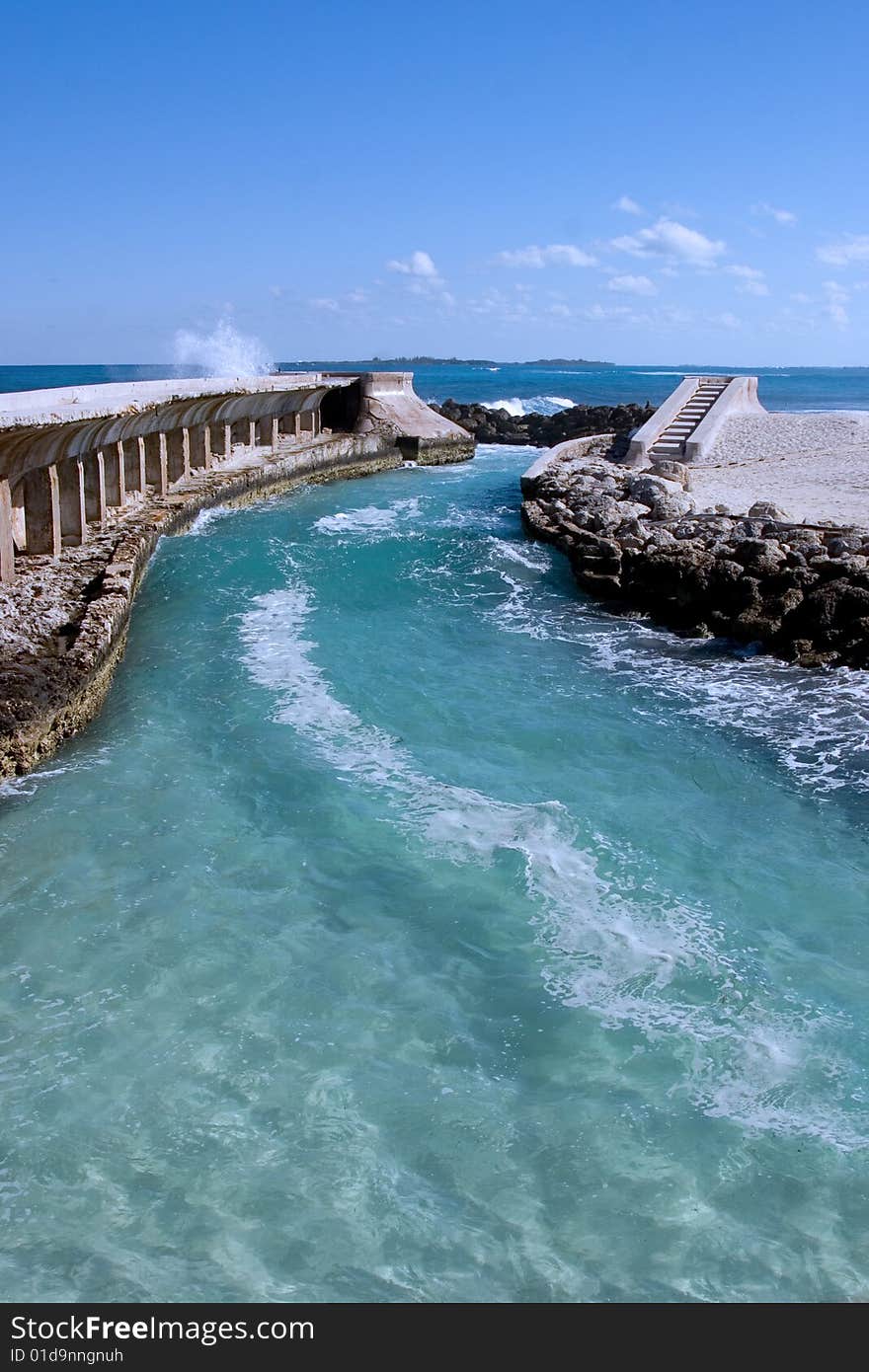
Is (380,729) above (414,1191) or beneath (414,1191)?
above

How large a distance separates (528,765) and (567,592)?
6.98 meters

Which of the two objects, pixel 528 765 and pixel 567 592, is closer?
pixel 528 765

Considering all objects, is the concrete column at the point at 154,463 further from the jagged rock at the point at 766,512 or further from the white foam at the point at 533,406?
the white foam at the point at 533,406

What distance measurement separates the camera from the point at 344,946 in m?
6.57

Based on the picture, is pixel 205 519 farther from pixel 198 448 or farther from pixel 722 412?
pixel 722 412

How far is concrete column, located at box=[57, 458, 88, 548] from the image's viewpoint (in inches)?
591

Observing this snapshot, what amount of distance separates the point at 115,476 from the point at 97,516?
1901 mm

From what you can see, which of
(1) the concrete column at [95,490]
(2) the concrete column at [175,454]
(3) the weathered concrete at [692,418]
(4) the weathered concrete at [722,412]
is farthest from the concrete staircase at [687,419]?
(1) the concrete column at [95,490]

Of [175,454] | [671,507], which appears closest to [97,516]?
[175,454]

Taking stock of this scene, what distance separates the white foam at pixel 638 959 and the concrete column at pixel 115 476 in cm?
993

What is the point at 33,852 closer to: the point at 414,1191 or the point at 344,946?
the point at 344,946
